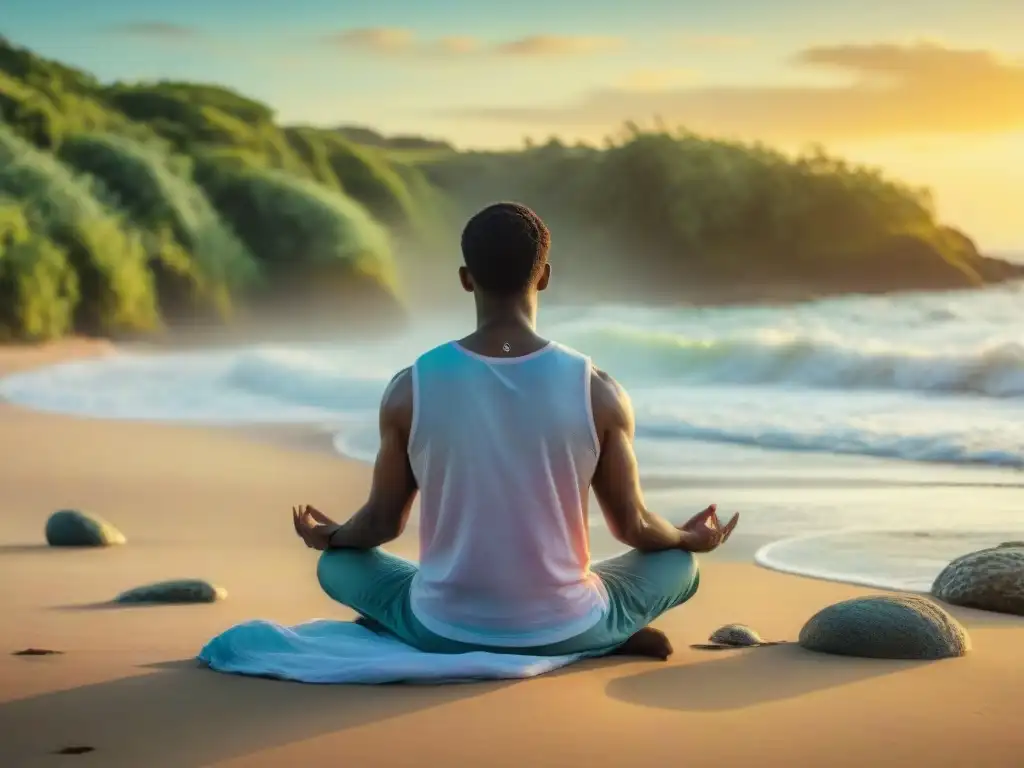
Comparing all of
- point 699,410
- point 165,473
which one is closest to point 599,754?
point 165,473

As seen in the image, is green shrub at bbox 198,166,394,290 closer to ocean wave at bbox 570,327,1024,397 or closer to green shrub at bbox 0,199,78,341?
green shrub at bbox 0,199,78,341

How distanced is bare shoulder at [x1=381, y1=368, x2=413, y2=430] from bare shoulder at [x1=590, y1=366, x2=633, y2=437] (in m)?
0.49

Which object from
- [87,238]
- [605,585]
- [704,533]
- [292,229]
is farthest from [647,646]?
[292,229]

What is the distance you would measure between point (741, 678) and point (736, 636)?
1125 millimetres

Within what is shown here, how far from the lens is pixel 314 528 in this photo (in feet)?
16.4

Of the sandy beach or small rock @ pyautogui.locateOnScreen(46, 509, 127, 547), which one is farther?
small rock @ pyautogui.locateOnScreen(46, 509, 127, 547)

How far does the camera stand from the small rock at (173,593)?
6748 mm

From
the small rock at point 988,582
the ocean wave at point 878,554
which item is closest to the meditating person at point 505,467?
the small rock at point 988,582

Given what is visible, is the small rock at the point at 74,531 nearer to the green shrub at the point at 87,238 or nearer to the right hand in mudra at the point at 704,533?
the right hand in mudra at the point at 704,533

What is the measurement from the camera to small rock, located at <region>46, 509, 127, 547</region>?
8.52 meters

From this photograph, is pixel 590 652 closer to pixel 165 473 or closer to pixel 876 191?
pixel 165 473

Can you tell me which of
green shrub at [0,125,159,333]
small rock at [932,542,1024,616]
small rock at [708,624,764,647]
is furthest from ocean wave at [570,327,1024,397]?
small rock at [708,624,764,647]

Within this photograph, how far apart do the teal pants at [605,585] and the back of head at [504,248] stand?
89 centimetres

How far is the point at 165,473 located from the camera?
11.8 m
